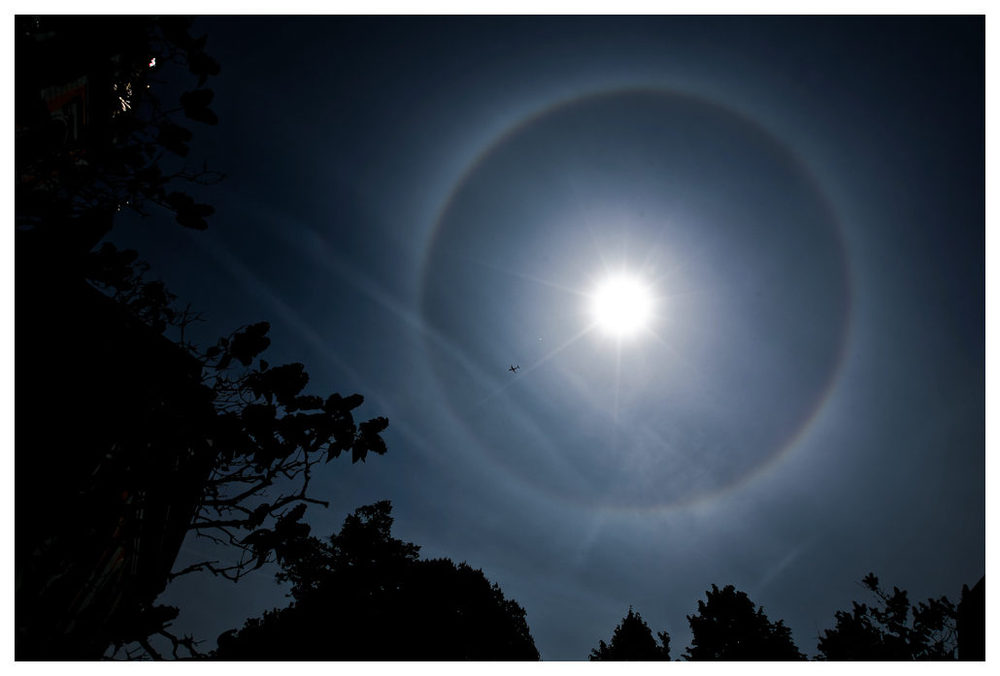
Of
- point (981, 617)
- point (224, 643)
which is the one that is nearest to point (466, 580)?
point (981, 617)

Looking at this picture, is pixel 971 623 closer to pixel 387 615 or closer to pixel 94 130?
pixel 94 130

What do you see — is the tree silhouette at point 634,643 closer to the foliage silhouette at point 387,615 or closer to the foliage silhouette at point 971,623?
the foliage silhouette at point 387,615

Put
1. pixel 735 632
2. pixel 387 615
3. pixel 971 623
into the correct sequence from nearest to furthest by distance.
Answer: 1. pixel 971 623
2. pixel 387 615
3. pixel 735 632

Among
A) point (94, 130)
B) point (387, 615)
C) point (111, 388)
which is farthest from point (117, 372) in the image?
point (387, 615)

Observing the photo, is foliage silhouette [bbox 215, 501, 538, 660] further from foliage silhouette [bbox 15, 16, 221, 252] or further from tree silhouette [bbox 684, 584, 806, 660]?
foliage silhouette [bbox 15, 16, 221, 252]

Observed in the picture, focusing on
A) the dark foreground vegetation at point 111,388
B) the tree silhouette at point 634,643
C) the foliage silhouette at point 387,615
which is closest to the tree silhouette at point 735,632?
the tree silhouette at point 634,643
